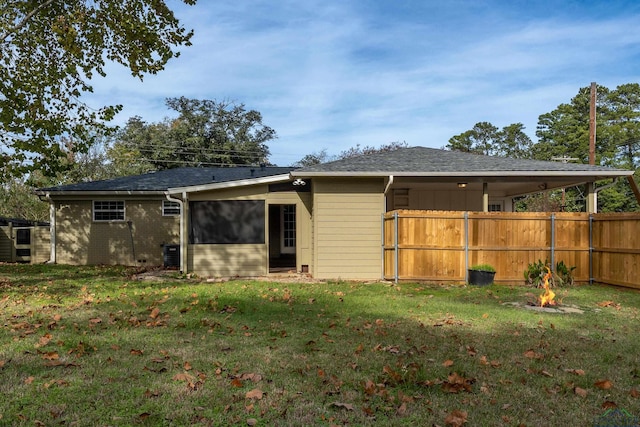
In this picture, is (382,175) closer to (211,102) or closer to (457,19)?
(457,19)

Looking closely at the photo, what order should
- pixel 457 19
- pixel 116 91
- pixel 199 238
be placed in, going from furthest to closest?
pixel 116 91 → pixel 457 19 → pixel 199 238

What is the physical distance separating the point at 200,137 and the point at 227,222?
23087 mm

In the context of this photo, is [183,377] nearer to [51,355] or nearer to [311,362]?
[311,362]

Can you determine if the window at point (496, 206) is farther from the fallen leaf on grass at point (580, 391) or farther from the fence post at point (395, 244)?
the fallen leaf on grass at point (580, 391)

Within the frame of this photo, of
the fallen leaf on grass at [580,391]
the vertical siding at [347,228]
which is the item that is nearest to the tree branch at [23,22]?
the vertical siding at [347,228]

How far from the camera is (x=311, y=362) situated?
438cm

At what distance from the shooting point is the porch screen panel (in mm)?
12109

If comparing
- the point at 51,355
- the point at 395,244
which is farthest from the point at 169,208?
the point at 51,355

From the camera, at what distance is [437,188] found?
1495 cm

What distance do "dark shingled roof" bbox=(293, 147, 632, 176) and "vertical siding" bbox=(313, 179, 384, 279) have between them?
1.35 feet

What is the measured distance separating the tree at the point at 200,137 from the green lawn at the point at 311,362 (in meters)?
26.5

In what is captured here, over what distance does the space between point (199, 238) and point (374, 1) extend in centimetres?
852

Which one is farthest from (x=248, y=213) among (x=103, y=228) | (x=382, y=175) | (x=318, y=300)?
(x=103, y=228)

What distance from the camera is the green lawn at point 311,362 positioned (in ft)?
10.5
